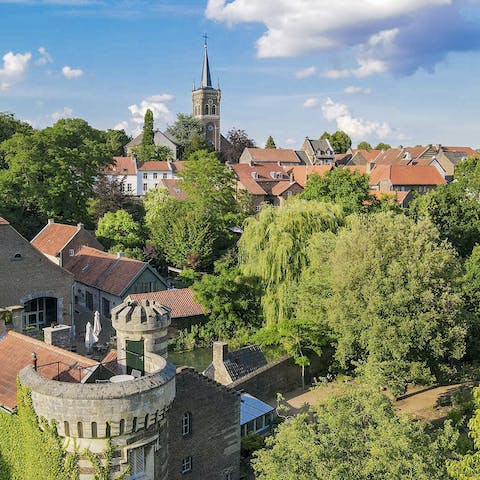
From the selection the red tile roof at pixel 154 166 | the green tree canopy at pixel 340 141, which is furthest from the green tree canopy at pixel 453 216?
the green tree canopy at pixel 340 141

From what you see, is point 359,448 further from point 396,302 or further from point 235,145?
point 235,145

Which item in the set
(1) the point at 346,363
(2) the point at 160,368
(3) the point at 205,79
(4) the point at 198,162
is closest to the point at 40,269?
(1) the point at 346,363

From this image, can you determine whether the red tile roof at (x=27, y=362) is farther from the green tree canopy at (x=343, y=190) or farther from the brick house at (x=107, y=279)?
the green tree canopy at (x=343, y=190)

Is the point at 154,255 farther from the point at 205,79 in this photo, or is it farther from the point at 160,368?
the point at 205,79

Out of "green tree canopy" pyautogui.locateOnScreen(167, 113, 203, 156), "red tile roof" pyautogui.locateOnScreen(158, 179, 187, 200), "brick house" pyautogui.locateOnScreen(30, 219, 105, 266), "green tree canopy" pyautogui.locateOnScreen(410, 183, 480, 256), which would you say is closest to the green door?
"brick house" pyautogui.locateOnScreen(30, 219, 105, 266)

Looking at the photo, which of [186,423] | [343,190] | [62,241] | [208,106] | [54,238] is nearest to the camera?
[186,423]

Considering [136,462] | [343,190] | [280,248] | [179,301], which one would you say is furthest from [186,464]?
[343,190]
